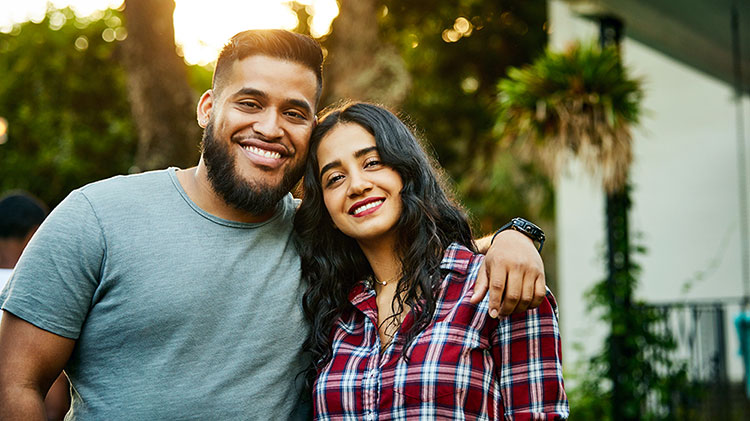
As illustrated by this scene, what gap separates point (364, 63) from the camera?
8773 mm

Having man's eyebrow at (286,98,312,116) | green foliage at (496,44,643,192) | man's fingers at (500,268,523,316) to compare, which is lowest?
man's fingers at (500,268,523,316)

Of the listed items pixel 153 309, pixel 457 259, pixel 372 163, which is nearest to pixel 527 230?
pixel 457 259

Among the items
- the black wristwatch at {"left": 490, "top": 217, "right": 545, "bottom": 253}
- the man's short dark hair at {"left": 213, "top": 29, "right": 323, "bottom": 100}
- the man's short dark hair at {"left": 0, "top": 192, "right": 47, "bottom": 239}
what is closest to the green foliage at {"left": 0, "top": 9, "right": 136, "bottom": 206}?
the man's short dark hair at {"left": 0, "top": 192, "right": 47, "bottom": 239}

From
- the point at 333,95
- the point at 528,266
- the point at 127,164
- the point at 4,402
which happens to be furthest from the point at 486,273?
the point at 127,164

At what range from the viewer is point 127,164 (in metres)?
19.6

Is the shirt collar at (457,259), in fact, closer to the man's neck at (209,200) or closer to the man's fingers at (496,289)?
the man's fingers at (496,289)

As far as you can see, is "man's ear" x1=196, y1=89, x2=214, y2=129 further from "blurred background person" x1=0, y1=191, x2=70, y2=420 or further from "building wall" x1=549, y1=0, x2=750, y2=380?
"building wall" x1=549, y1=0, x2=750, y2=380

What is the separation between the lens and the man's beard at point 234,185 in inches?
101

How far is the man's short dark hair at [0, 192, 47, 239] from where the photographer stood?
423 cm

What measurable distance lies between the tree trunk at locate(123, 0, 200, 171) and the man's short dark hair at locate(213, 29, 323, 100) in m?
5.44

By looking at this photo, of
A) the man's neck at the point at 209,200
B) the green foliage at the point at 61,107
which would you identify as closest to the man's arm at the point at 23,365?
the man's neck at the point at 209,200

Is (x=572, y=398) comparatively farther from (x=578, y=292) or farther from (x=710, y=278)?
(x=710, y=278)

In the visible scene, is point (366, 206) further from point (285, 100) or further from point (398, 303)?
point (285, 100)

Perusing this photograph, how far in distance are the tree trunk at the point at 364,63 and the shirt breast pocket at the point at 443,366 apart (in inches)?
255
